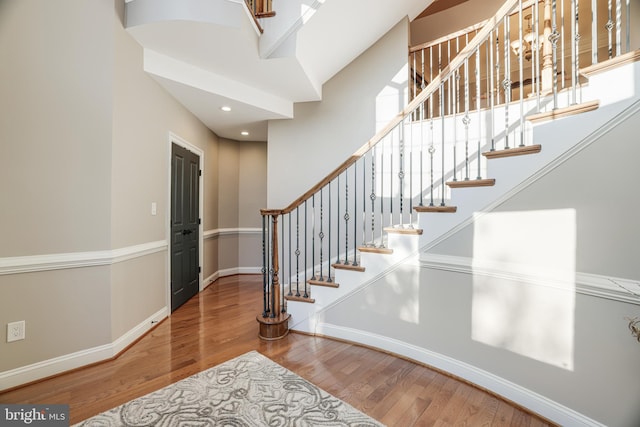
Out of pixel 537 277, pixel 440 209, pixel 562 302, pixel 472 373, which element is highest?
pixel 440 209

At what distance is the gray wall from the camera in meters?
1.37

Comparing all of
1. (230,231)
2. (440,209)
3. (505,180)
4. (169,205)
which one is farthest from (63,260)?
(505,180)

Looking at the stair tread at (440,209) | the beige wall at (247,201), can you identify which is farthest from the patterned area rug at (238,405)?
the beige wall at (247,201)

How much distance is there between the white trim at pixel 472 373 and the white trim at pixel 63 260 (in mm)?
1838

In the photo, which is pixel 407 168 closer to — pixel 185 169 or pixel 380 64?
pixel 380 64

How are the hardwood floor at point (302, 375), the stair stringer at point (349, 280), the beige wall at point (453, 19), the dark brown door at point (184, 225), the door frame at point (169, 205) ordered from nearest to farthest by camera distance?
the hardwood floor at point (302, 375)
the stair stringer at point (349, 280)
the door frame at point (169, 205)
the dark brown door at point (184, 225)
the beige wall at point (453, 19)

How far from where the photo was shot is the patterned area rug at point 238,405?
1607 millimetres

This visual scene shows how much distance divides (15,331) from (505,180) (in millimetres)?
3396

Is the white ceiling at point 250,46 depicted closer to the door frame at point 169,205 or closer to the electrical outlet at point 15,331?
the door frame at point 169,205

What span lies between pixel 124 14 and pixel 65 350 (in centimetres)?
272

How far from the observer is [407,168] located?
3.45 m

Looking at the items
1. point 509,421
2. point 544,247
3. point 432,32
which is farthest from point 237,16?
point 432,32

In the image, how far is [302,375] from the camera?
6.77ft
